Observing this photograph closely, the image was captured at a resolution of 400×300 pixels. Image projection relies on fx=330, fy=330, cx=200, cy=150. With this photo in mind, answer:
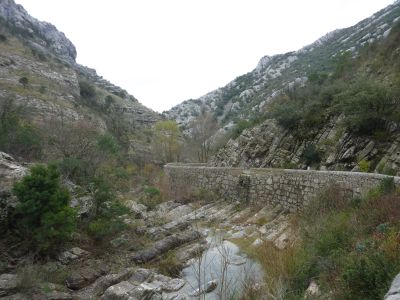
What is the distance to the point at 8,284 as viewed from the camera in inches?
303

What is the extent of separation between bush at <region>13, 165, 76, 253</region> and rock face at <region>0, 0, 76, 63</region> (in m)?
67.1

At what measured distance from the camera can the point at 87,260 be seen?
10094 mm

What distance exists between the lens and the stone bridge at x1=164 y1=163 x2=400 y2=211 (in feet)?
37.2

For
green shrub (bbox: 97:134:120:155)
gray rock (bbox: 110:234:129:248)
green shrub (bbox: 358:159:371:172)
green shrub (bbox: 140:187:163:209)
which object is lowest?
green shrub (bbox: 140:187:163:209)

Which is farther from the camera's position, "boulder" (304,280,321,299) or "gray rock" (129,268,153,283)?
"gray rock" (129,268,153,283)

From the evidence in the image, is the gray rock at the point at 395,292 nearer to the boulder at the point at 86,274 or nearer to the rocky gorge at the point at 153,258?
the rocky gorge at the point at 153,258

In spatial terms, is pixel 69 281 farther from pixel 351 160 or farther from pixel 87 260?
Answer: pixel 351 160

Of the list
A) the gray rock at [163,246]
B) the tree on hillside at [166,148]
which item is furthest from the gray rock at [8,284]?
the tree on hillside at [166,148]

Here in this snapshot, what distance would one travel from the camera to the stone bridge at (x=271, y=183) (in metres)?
11.3

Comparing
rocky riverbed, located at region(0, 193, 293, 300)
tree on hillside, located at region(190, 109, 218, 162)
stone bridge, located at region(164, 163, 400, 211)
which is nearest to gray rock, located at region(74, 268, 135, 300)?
rocky riverbed, located at region(0, 193, 293, 300)

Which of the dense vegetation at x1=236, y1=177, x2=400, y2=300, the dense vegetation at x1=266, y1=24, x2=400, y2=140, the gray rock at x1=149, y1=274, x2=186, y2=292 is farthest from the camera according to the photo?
the dense vegetation at x1=266, y1=24, x2=400, y2=140

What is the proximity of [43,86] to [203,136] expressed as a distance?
25.5 metres

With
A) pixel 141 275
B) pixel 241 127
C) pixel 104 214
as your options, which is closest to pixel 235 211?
pixel 104 214

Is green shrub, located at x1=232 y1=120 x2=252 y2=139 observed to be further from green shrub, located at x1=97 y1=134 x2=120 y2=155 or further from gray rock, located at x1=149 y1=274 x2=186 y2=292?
gray rock, located at x1=149 y1=274 x2=186 y2=292
